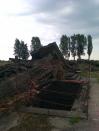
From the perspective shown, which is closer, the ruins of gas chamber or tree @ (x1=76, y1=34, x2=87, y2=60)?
the ruins of gas chamber

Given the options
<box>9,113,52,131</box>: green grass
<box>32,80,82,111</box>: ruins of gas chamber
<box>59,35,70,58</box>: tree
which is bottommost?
<box>9,113,52,131</box>: green grass

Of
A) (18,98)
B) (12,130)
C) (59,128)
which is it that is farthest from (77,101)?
(12,130)

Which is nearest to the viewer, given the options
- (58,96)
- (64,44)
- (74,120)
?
(74,120)

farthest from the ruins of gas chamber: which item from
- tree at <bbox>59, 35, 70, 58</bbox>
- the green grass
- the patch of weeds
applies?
tree at <bbox>59, 35, 70, 58</bbox>

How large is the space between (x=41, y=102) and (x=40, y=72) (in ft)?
9.13

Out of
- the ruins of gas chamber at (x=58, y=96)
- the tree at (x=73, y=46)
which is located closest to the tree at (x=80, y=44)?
the tree at (x=73, y=46)

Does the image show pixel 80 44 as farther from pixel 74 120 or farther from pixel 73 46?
pixel 74 120

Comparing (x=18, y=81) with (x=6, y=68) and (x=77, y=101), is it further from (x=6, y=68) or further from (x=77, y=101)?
(x=77, y=101)

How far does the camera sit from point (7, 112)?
958cm

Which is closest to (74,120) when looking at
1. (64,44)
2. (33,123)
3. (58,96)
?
(33,123)

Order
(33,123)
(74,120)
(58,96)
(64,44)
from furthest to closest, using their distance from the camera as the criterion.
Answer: (64,44) < (58,96) < (74,120) < (33,123)

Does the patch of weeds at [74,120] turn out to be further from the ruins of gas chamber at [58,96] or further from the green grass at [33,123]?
the ruins of gas chamber at [58,96]

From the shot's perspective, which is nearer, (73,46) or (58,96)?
(58,96)

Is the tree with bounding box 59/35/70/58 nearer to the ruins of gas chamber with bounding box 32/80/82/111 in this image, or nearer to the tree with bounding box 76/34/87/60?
the tree with bounding box 76/34/87/60
